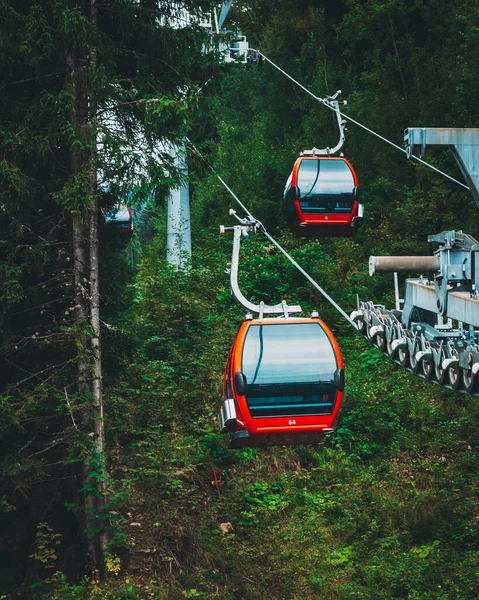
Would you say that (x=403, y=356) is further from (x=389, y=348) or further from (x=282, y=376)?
(x=282, y=376)

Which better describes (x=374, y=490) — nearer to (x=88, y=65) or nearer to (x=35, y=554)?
(x=35, y=554)

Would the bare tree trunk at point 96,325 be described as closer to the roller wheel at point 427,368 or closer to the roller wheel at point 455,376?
the roller wheel at point 427,368

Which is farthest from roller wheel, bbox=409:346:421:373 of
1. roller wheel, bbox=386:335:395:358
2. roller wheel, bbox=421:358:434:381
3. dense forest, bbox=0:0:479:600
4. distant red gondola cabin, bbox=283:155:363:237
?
distant red gondola cabin, bbox=283:155:363:237

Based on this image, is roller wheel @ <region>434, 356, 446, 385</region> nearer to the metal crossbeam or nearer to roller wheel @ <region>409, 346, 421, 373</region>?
roller wheel @ <region>409, 346, 421, 373</region>

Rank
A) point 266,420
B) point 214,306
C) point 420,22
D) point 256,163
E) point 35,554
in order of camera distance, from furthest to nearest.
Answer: point 256,163 → point 420,22 → point 214,306 → point 35,554 → point 266,420

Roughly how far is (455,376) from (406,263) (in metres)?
1.81

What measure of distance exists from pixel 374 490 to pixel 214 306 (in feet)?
22.8

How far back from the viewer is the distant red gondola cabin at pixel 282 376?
28.9 feet

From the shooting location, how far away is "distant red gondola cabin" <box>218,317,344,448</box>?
880 cm

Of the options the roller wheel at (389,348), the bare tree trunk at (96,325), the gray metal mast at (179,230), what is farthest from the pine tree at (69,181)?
the gray metal mast at (179,230)

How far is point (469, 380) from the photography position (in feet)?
32.3

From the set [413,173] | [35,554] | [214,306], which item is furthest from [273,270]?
[35,554]

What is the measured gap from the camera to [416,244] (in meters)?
20.0

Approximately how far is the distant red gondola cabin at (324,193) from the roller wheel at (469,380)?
4398 mm
